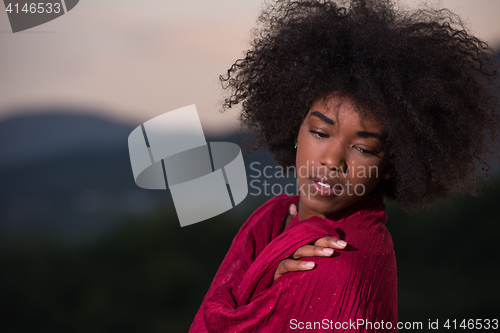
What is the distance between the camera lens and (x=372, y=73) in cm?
189

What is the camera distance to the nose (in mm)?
1808

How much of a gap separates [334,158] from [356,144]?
0.35ft

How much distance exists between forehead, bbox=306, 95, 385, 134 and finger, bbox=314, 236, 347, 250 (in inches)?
18.3

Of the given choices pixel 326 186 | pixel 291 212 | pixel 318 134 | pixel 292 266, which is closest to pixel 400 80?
pixel 318 134

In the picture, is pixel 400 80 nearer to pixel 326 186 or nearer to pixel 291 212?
pixel 326 186

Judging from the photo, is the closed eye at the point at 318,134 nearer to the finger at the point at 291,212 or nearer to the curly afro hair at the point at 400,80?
the curly afro hair at the point at 400,80

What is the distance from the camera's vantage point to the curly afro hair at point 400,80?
1.87m

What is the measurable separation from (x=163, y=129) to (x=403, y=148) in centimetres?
247

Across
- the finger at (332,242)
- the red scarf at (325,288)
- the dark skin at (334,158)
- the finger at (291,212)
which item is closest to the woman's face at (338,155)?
the dark skin at (334,158)

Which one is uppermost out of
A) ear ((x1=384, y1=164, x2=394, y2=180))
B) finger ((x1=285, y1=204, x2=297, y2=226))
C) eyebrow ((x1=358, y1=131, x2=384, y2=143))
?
eyebrow ((x1=358, y1=131, x2=384, y2=143))

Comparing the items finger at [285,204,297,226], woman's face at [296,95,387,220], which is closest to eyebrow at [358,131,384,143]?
woman's face at [296,95,387,220]

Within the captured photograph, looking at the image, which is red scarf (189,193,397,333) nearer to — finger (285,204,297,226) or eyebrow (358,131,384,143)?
eyebrow (358,131,384,143)

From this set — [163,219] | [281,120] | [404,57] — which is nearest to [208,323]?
[281,120]

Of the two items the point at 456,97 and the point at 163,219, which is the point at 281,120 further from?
the point at 163,219
